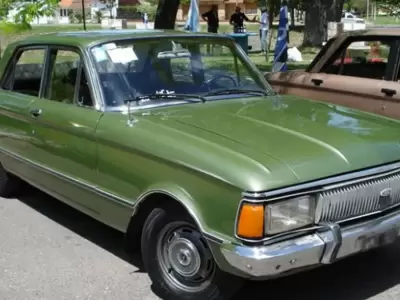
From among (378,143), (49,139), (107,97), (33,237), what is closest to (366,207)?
(378,143)

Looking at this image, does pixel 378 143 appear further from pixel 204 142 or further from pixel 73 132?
pixel 73 132

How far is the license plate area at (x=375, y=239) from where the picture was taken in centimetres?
362

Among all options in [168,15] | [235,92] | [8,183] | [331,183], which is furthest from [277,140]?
[168,15]

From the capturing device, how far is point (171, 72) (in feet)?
15.8

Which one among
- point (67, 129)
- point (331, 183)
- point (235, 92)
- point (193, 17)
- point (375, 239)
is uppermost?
point (193, 17)

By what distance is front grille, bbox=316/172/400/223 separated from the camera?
3520mm

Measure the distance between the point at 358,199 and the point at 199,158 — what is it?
934 millimetres

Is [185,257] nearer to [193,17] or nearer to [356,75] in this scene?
[356,75]

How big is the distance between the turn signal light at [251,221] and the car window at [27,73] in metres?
2.68

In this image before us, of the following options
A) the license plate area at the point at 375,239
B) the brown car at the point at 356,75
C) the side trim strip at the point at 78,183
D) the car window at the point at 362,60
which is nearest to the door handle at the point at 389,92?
the brown car at the point at 356,75

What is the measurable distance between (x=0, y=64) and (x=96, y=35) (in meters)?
1.56

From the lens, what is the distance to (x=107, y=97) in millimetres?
4520

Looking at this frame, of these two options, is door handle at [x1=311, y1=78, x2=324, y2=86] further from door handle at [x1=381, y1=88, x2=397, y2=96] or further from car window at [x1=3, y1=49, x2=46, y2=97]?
car window at [x1=3, y1=49, x2=46, y2=97]

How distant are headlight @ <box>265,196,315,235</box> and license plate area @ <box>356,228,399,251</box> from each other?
0.36 m
